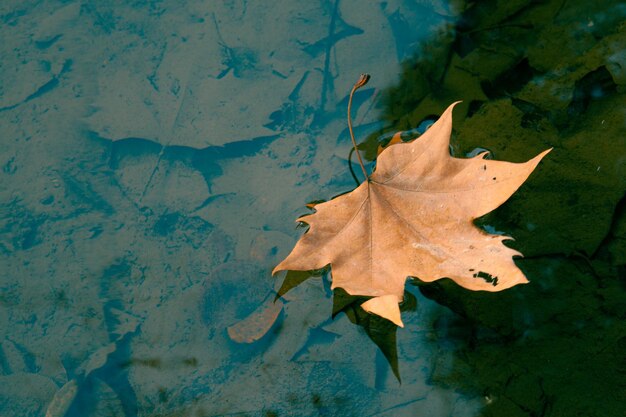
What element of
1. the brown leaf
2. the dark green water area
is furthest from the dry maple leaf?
the dark green water area

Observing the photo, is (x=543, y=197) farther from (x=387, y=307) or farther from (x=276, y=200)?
(x=276, y=200)

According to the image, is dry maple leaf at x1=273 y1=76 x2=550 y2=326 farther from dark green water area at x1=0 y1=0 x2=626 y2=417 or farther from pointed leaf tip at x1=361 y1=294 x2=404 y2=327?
dark green water area at x1=0 y1=0 x2=626 y2=417

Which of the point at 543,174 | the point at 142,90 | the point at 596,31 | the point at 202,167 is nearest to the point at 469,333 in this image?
the point at 543,174

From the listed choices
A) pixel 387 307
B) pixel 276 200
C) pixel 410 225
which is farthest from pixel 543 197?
pixel 276 200

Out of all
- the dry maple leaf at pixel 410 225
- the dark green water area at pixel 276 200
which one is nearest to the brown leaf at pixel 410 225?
the dry maple leaf at pixel 410 225

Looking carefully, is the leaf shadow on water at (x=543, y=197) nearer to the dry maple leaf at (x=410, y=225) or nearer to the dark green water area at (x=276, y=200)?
the dark green water area at (x=276, y=200)
